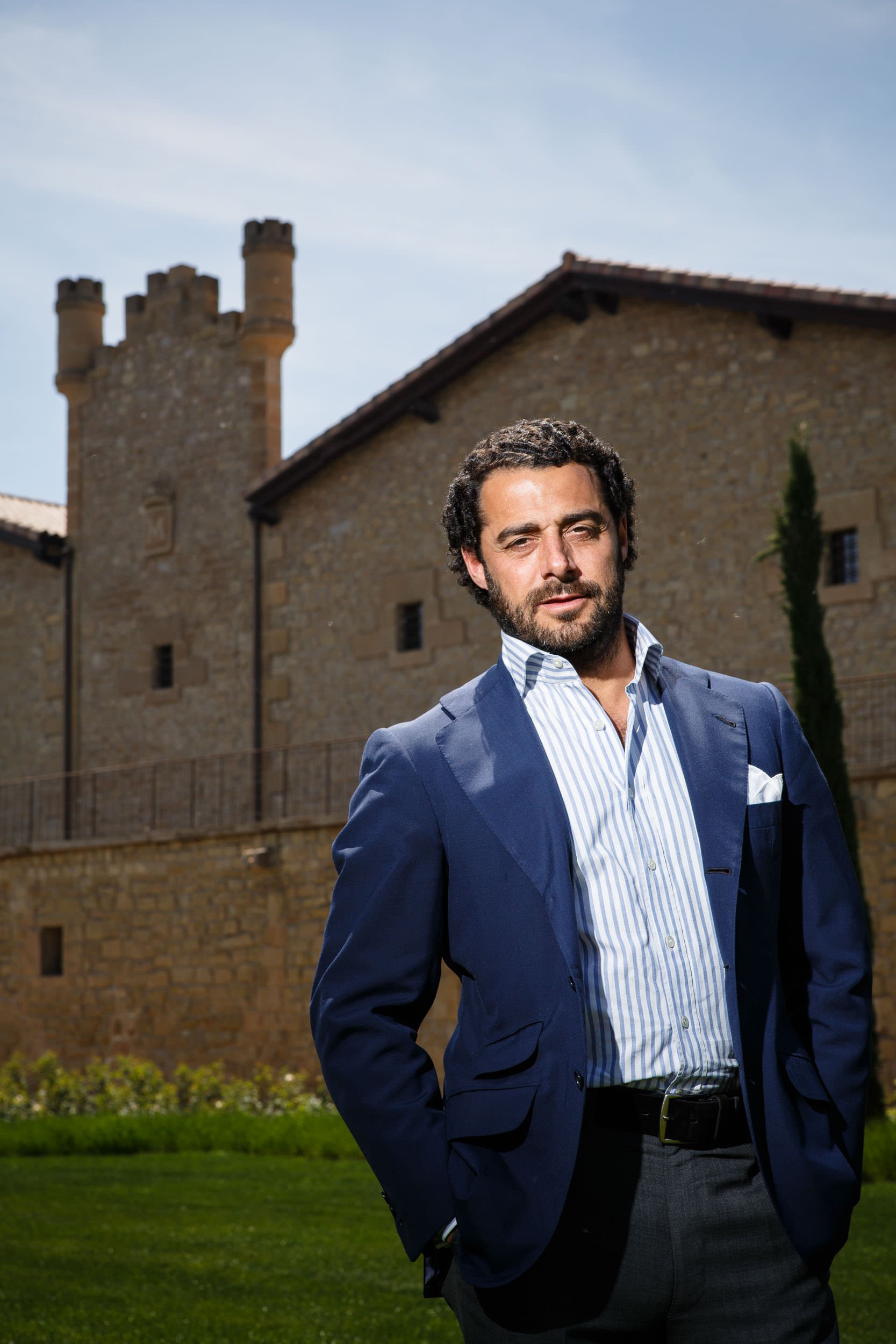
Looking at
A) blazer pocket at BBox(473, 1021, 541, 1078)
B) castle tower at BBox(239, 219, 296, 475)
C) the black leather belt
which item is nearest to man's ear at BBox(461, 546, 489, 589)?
blazer pocket at BBox(473, 1021, 541, 1078)

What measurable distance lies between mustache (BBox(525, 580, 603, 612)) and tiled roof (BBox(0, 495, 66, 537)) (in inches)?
748

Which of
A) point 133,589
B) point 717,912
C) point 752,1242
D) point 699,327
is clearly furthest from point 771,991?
point 133,589

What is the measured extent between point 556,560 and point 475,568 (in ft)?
0.91

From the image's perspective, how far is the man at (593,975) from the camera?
222cm

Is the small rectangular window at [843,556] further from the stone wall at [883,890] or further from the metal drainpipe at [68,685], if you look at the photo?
the metal drainpipe at [68,685]

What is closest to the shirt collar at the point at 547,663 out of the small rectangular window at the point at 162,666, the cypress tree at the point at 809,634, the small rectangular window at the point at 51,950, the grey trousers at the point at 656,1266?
the grey trousers at the point at 656,1266

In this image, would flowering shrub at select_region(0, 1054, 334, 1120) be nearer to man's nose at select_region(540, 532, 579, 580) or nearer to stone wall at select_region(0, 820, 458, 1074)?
stone wall at select_region(0, 820, 458, 1074)

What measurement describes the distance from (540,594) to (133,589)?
59.3 feet

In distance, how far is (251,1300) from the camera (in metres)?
6.29

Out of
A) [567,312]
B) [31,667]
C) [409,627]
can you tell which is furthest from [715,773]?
[31,667]

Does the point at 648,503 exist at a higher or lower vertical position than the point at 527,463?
higher

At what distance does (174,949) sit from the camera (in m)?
16.7

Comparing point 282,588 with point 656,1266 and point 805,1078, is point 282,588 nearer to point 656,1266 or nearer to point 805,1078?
point 805,1078

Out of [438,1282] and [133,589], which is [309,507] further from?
[438,1282]
